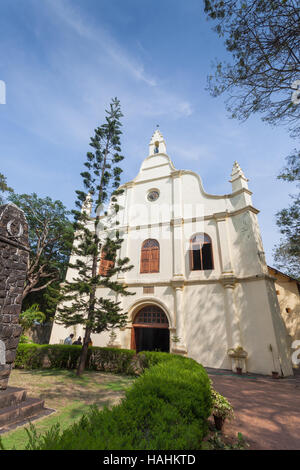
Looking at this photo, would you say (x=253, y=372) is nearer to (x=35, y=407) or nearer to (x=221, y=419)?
(x=221, y=419)

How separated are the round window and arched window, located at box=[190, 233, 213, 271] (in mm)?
4210

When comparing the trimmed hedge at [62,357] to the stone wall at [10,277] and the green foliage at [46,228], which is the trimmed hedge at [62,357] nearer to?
the stone wall at [10,277]

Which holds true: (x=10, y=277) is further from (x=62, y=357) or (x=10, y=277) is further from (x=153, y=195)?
(x=153, y=195)

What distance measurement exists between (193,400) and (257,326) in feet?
27.0

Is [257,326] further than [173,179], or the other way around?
[173,179]

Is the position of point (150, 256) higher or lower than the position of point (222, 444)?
higher

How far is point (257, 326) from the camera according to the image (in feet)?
30.8

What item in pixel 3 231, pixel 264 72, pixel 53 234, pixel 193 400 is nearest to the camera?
pixel 193 400

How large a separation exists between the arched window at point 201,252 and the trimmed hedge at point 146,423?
8753 millimetres

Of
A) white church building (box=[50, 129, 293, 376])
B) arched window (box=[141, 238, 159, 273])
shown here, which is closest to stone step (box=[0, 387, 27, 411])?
white church building (box=[50, 129, 293, 376])

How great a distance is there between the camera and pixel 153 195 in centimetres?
1487

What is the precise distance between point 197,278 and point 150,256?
127 inches

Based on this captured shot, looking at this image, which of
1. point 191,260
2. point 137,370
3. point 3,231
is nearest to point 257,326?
point 191,260

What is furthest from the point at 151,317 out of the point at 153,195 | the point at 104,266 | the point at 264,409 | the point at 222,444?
the point at 222,444
